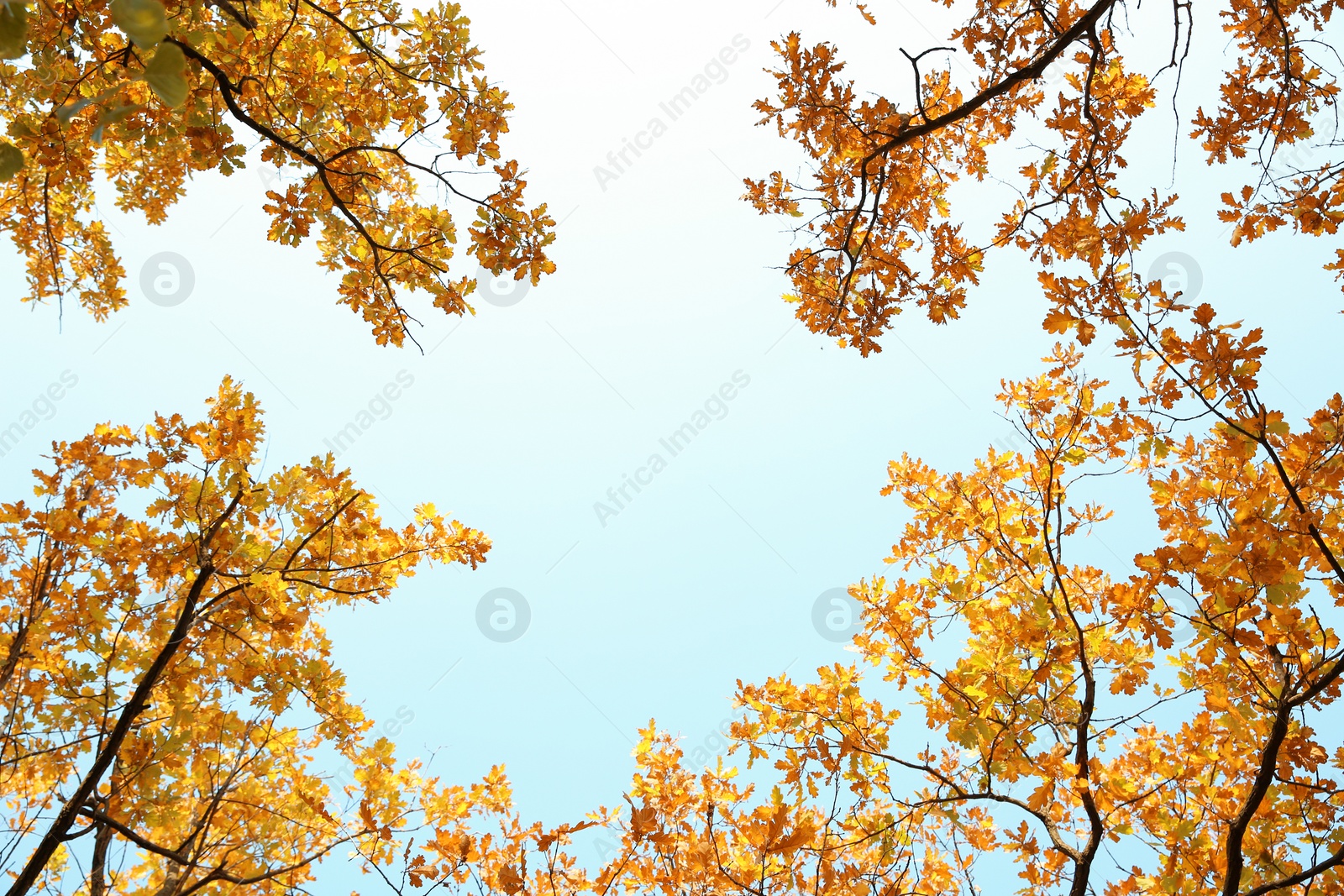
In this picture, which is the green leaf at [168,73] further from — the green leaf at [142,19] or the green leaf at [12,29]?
the green leaf at [12,29]

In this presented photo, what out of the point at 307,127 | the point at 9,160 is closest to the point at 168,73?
the point at 9,160

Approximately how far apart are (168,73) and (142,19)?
0.10 m

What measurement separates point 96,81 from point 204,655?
3.08 m

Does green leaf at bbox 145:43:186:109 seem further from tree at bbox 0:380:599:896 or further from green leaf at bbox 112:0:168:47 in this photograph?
tree at bbox 0:380:599:896

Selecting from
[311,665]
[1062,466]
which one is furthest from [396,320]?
[1062,466]

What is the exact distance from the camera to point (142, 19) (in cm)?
71

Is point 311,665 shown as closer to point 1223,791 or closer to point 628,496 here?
point 1223,791

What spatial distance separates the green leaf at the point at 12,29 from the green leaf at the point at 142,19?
148 mm

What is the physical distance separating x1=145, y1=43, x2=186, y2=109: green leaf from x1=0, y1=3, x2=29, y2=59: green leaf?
127mm

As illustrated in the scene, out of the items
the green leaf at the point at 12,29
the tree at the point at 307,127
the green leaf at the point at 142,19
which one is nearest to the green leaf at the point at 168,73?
the green leaf at the point at 142,19

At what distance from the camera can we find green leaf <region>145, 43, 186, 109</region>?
78cm

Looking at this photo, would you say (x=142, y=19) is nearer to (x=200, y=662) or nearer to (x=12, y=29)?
(x=12, y=29)

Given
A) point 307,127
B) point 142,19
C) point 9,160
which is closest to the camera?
point 142,19

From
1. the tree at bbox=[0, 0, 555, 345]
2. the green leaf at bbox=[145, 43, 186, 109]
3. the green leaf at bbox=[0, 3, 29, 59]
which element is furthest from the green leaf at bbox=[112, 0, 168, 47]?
the tree at bbox=[0, 0, 555, 345]
